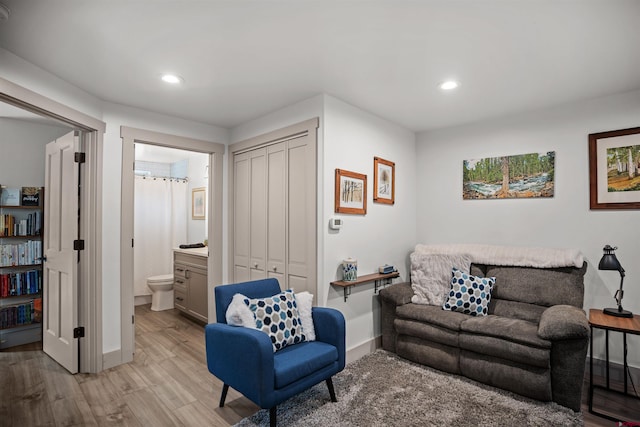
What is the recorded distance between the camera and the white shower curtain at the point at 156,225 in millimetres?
5156

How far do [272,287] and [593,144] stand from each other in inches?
126

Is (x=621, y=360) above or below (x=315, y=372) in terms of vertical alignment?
below

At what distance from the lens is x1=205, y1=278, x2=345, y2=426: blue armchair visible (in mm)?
1959

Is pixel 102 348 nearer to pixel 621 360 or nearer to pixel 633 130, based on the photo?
pixel 621 360

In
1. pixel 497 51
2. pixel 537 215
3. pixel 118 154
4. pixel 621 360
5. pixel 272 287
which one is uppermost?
pixel 497 51

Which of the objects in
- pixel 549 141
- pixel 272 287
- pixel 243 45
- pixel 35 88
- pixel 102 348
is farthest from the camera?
pixel 549 141

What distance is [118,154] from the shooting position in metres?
3.14


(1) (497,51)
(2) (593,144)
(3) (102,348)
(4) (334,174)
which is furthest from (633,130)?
(3) (102,348)

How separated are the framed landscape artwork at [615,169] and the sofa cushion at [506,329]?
136cm

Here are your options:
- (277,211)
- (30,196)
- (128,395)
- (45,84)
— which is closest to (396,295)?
(277,211)

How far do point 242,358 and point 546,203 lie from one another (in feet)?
10.5

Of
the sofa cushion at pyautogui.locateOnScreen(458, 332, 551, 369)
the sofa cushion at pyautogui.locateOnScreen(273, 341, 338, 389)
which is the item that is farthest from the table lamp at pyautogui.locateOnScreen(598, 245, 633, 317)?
the sofa cushion at pyautogui.locateOnScreen(273, 341, 338, 389)

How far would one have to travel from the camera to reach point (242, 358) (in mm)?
2049

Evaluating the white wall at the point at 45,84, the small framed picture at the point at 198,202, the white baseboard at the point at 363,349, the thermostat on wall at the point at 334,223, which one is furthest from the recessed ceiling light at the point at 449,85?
the small framed picture at the point at 198,202
